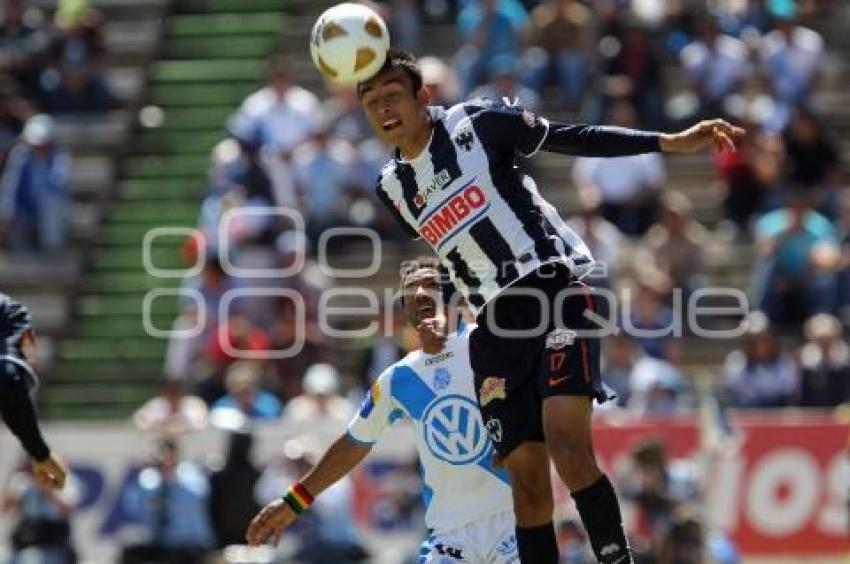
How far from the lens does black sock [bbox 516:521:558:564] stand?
35.2 ft

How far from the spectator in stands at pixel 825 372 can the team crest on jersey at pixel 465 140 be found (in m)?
9.01

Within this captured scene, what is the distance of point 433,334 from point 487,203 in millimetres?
1092

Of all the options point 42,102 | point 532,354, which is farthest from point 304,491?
point 42,102

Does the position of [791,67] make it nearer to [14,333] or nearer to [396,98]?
[396,98]

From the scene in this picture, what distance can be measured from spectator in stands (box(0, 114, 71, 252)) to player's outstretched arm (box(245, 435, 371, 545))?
11.9m

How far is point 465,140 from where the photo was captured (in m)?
10.8

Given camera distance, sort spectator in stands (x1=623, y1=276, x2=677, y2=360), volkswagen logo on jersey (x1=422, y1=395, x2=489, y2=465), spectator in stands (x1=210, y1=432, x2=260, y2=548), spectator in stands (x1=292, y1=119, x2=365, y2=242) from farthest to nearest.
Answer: spectator in stands (x1=292, y1=119, x2=365, y2=242), spectator in stands (x1=623, y1=276, x2=677, y2=360), spectator in stands (x1=210, y1=432, x2=260, y2=548), volkswagen logo on jersey (x1=422, y1=395, x2=489, y2=465)

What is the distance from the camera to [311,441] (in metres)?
18.5

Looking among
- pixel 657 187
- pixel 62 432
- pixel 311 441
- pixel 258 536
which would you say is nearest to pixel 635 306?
→ pixel 657 187

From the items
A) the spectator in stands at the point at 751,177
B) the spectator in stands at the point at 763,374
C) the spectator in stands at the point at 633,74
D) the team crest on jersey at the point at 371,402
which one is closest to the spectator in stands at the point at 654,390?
the spectator in stands at the point at 763,374

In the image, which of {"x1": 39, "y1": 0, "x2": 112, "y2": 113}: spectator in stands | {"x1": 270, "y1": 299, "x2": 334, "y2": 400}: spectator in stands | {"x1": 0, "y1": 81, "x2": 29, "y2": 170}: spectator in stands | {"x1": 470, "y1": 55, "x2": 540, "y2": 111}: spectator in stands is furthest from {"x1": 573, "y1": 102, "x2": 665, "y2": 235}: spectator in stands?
{"x1": 0, "y1": 81, "x2": 29, "y2": 170}: spectator in stands

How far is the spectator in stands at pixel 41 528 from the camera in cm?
1817

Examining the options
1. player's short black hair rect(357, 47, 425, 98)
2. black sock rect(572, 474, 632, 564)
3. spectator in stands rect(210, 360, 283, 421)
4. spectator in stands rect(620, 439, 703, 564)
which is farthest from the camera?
spectator in stands rect(210, 360, 283, 421)

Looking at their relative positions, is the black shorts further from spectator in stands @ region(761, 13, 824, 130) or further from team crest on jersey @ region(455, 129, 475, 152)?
spectator in stands @ region(761, 13, 824, 130)
